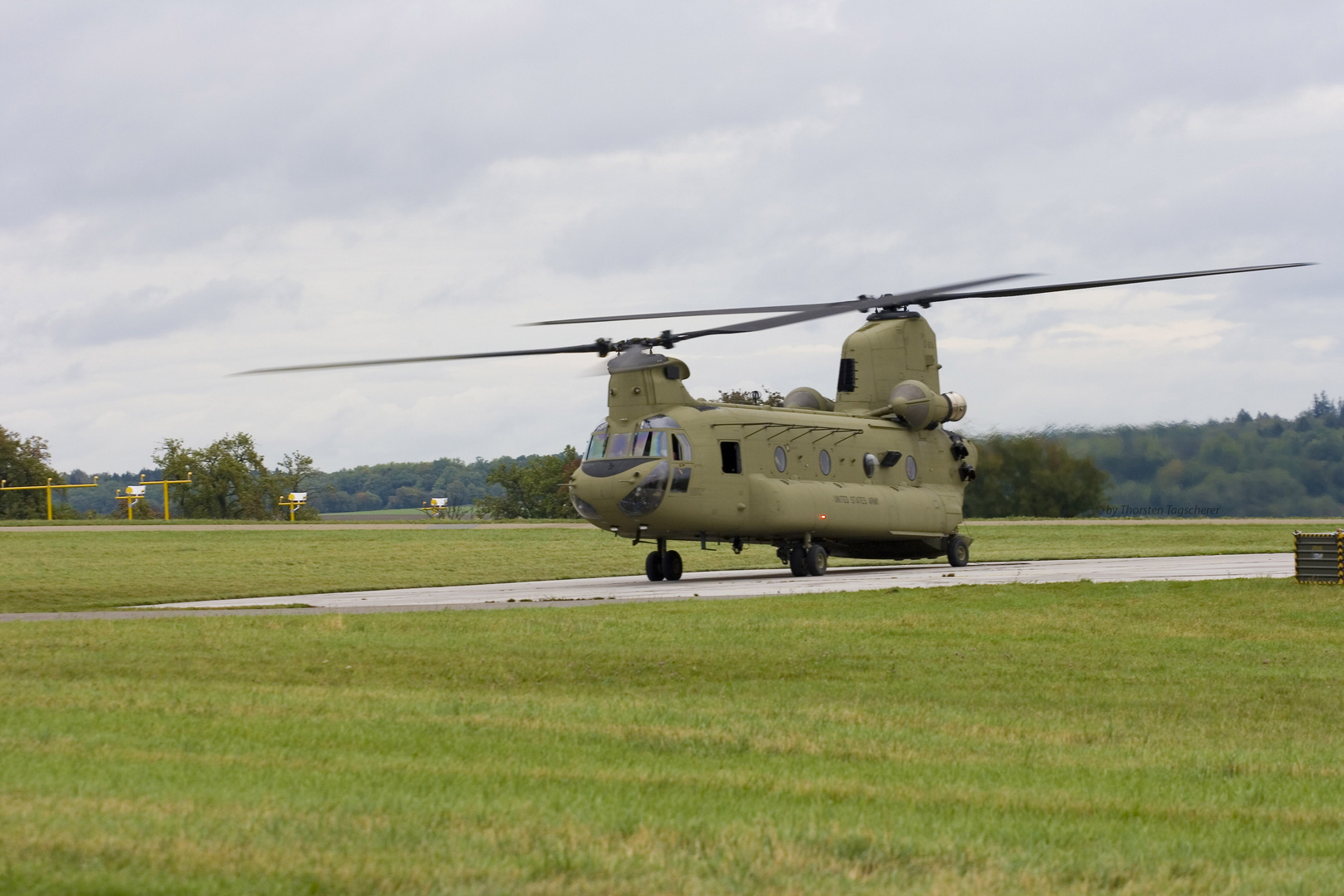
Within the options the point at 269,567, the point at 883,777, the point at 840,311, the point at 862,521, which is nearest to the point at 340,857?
the point at 883,777

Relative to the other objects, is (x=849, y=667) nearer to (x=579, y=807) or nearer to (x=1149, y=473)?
(x=579, y=807)

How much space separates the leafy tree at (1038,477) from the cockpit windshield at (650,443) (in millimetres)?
20559

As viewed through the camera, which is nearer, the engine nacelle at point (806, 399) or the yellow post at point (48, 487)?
the engine nacelle at point (806, 399)

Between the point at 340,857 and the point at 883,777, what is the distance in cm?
400

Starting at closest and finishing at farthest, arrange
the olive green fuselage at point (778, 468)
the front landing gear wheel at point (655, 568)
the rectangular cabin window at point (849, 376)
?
1. the olive green fuselage at point (778, 468)
2. the front landing gear wheel at point (655, 568)
3. the rectangular cabin window at point (849, 376)

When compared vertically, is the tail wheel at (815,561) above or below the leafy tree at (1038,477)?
below

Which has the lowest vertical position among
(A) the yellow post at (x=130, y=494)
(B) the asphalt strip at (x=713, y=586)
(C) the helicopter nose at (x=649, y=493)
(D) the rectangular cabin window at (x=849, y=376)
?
(B) the asphalt strip at (x=713, y=586)

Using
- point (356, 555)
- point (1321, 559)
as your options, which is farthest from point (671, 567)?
point (356, 555)

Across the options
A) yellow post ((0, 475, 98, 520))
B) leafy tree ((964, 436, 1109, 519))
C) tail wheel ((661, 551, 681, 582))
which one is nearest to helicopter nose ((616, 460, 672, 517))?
tail wheel ((661, 551, 681, 582))

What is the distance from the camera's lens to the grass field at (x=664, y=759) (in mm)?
6867

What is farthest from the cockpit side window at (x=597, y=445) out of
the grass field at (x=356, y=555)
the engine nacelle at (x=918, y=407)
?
the engine nacelle at (x=918, y=407)

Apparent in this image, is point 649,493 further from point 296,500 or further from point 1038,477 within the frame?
point 296,500

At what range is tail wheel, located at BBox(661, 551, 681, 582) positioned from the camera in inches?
1309

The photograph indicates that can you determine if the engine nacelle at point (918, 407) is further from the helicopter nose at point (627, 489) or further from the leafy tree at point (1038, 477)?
the leafy tree at point (1038, 477)
